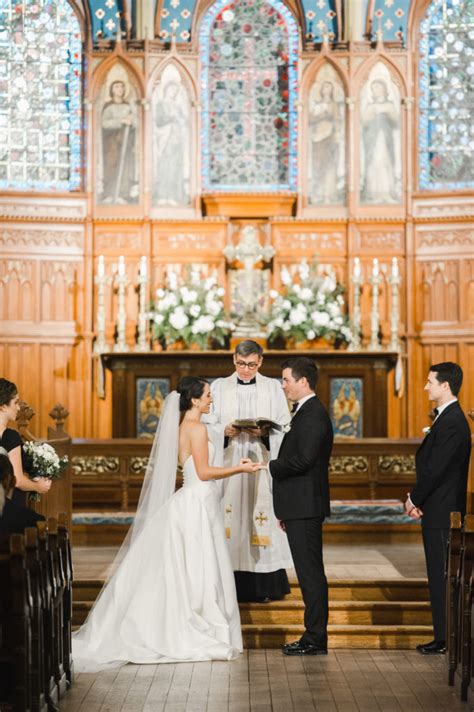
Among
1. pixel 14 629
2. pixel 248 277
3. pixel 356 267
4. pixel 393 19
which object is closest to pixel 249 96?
pixel 393 19

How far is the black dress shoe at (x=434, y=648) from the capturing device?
7.59 m

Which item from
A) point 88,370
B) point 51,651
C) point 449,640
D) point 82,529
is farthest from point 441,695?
point 88,370

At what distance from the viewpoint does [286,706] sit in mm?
6258

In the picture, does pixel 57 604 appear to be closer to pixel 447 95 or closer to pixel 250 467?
pixel 250 467

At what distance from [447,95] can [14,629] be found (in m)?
11.3

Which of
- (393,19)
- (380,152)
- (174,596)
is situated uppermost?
(393,19)

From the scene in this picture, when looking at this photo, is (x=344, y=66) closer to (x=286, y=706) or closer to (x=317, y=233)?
(x=317, y=233)

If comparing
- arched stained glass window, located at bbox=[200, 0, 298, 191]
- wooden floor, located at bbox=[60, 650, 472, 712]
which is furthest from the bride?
arched stained glass window, located at bbox=[200, 0, 298, 191]

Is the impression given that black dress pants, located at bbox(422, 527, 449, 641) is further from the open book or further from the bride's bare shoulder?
the bride's bare shoulder

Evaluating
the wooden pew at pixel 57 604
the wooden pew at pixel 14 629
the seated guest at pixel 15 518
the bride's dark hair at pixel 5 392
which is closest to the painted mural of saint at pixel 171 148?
the bride's dark hair at pixel 5 392

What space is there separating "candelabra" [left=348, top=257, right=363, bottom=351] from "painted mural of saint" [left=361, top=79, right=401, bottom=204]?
2.87 ft

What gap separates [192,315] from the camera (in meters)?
14.1

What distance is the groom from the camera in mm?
7492

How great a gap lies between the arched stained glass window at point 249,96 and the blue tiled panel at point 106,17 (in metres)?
1.06
